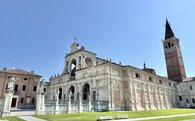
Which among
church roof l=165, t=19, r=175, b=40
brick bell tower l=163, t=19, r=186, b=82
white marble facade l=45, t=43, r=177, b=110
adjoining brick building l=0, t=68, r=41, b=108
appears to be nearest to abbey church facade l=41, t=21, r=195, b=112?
white marble facade l=45, t=43, r=177, b=110

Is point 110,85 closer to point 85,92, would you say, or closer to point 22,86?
point 85,92

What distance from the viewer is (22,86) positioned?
39312mm

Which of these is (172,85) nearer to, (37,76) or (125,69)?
(125,69)

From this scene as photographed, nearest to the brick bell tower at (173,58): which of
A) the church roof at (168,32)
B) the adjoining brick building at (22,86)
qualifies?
the church roof at (168,32)

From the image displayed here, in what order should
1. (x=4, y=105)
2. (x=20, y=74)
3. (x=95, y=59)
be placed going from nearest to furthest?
(x=4, y=105), (x=20, y=74), (x=95, y=59)

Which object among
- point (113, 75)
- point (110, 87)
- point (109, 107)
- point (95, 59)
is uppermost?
point (95, 59)

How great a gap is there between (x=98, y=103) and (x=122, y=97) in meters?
7.31

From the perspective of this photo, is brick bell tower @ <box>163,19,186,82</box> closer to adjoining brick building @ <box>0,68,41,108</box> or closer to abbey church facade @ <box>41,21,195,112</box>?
abbey church facade @ <box>41,21,195,112</box>

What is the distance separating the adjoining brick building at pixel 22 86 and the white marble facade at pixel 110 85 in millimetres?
6904

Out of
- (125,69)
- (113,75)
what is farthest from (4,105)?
(125,69)

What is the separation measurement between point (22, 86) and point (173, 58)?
55987 mm

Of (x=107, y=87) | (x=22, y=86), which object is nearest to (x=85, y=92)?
(x=107, y=87)

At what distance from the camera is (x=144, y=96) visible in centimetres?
3578

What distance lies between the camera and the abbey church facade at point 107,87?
29.1 m
